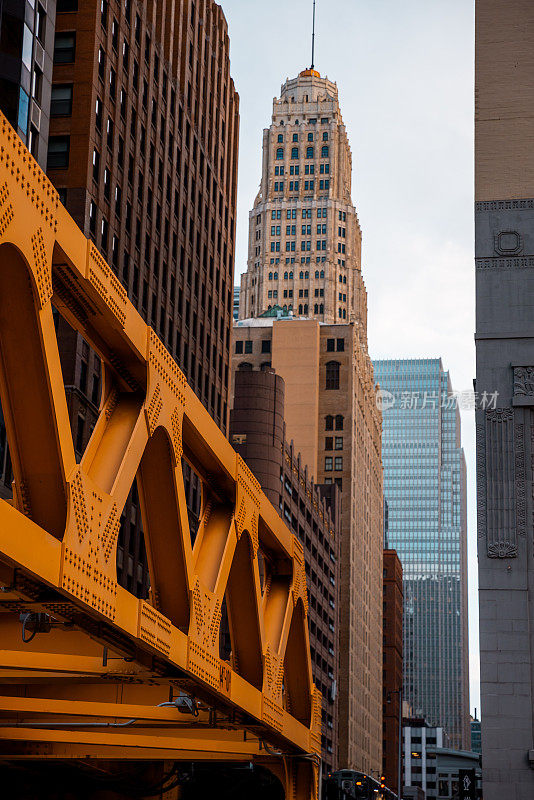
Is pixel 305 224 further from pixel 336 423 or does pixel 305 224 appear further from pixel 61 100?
pixel 61 100

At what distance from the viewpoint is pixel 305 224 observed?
180000mm

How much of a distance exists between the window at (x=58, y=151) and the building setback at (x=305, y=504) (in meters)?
40.1

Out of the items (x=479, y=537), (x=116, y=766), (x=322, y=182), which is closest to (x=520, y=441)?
(x=479, y=537)

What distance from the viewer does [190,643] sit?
50.0 ft

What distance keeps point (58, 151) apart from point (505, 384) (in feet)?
116

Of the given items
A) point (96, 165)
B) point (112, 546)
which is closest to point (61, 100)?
point (96, 165)

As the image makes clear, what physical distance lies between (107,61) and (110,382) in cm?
6189

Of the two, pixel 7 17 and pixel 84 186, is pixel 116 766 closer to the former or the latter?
pixel 7 17

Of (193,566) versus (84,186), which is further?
(84,186)

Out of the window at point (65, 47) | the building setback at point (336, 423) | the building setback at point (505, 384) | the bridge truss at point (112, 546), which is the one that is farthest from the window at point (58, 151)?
the building setback at point (336, 423)

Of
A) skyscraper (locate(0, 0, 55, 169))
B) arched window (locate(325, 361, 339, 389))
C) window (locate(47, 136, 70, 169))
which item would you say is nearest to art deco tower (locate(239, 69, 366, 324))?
arched window (locate(325, 361, 339, 389))

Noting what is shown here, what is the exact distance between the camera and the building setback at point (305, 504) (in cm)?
10594

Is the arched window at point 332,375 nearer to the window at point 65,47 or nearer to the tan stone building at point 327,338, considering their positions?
the tan stone building at point 327,338

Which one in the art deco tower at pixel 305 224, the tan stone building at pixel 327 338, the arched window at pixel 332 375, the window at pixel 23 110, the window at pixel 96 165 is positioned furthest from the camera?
the art deco tower at pixel 305 224
